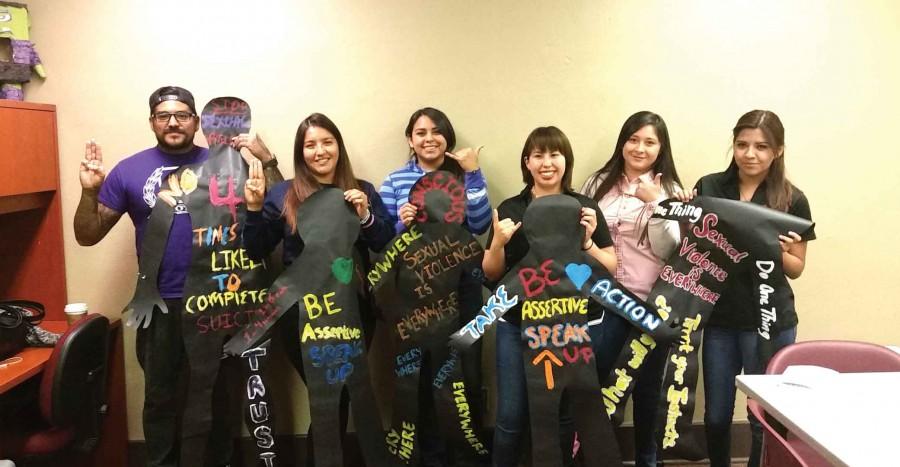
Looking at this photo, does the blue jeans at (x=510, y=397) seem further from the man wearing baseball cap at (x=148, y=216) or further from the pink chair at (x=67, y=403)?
the pink chair at (x=67, y=403)

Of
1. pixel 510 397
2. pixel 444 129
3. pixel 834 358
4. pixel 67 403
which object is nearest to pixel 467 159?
pixel 444 129

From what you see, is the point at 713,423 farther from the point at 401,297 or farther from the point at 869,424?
the point at 401,297

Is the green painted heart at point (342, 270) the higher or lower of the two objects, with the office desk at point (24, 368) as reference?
higher

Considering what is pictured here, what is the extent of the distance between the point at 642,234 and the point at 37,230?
98.1 inches

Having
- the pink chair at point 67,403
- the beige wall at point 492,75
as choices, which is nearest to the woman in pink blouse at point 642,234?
the beige wall at point 492,75

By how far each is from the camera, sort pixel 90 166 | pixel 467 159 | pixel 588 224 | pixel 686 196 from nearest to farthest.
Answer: pixel 588 224 → pixel 686 196 → pixel 90 166 → pixel 467 159

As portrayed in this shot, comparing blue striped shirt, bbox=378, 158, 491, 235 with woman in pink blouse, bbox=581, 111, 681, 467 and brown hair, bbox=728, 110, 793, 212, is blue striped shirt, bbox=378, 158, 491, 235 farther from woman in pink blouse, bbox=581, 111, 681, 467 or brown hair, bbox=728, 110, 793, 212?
brown hair, bbox=728, 110, 793, 212

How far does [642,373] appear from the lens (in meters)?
2.18

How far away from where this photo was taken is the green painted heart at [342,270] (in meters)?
2.12

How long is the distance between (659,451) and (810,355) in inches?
27.3

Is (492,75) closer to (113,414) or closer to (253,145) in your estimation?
(253,145)

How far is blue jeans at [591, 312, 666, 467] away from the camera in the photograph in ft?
7.07

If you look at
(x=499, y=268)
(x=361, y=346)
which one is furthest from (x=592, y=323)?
(x=361, y=346)

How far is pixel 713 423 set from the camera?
85.8 inches
